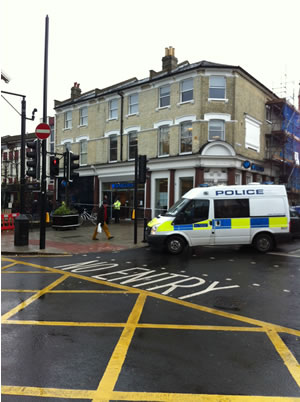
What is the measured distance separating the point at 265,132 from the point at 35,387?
2476 cm

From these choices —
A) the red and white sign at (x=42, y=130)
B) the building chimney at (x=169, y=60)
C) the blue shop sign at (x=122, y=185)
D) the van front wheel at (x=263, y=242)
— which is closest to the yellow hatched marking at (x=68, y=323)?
the red and white sign at (x=42, y=130)

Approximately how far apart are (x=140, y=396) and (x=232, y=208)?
8.67m

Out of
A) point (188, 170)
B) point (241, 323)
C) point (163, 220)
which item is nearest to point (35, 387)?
point (241, 323)

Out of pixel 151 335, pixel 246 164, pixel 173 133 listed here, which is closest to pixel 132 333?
pixel 151 335

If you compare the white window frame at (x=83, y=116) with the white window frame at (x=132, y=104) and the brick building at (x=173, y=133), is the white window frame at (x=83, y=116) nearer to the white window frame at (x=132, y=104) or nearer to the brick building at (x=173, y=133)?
the brick building at (x=173, y=133)

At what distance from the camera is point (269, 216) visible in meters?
11.1

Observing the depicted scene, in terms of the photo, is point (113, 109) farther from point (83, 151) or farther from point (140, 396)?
point (140, 396)

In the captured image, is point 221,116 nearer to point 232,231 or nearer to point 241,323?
point 232,231

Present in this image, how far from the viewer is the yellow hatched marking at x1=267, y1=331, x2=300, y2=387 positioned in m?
3.38

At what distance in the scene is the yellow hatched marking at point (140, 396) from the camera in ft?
9.62

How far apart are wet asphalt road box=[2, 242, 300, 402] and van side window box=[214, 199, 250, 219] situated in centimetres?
305

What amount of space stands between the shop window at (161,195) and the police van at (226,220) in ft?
36.1

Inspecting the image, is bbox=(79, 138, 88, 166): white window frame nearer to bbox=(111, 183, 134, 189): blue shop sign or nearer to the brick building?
the brick building

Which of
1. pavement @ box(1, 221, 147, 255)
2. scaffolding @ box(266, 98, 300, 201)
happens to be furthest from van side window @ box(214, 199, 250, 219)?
scaffolding @ box(266, 98, 300, 201)
